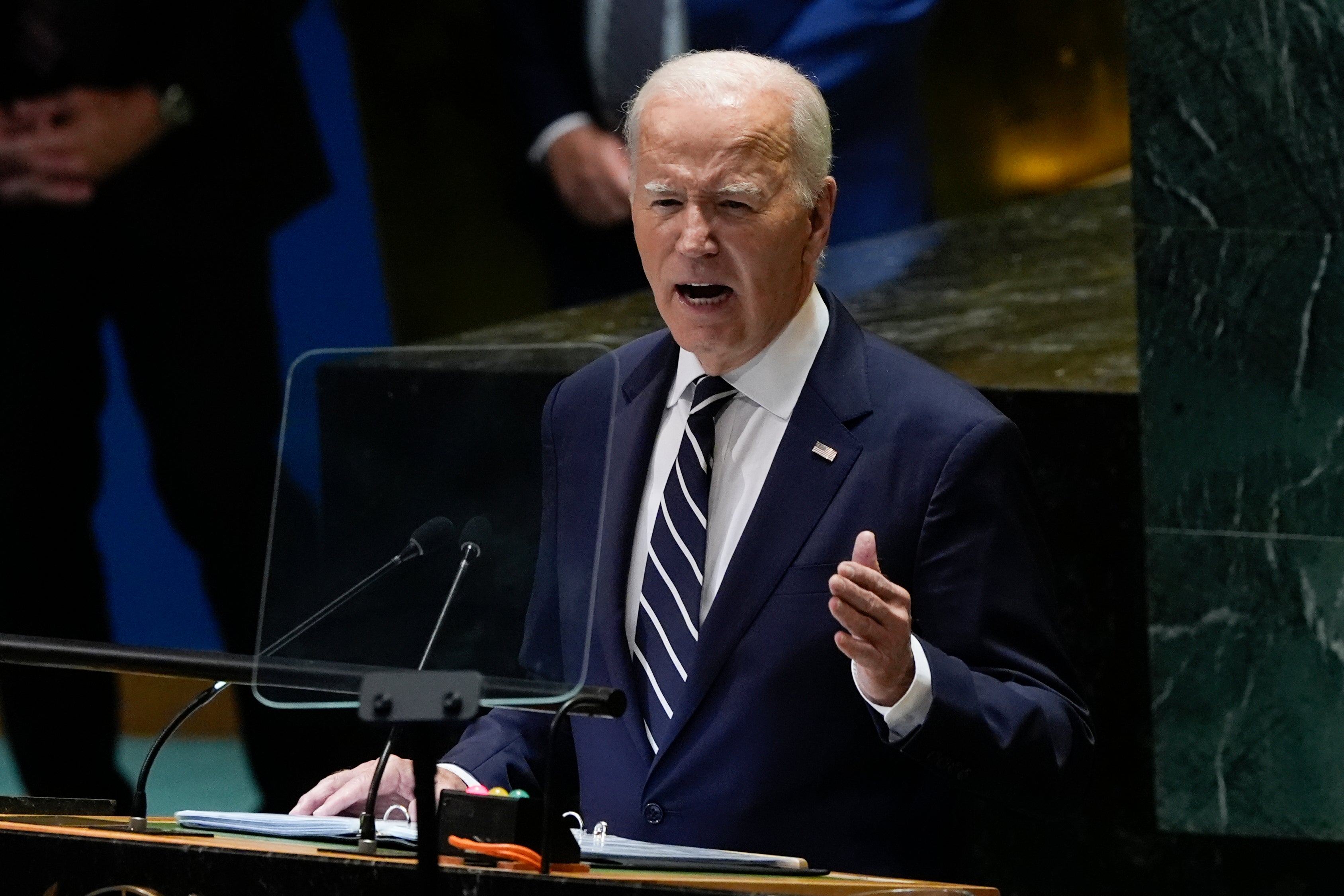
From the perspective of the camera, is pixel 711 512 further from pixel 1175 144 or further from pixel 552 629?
pixel 1175 144

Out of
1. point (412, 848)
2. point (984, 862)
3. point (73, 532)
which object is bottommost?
point (984, 862)

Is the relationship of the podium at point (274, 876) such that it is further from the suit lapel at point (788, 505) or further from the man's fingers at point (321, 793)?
the suit lapel at point (788, 505)

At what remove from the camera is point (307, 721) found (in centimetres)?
441

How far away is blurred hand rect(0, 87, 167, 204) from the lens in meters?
4.46

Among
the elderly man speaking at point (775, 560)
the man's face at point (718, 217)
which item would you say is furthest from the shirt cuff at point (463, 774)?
the man's face at point (718, 217)

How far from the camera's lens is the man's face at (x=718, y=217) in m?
2.22

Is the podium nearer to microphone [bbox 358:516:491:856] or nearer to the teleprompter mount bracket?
microphone [bbox 358:516:491:856]

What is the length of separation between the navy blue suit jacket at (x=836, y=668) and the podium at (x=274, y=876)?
464mm

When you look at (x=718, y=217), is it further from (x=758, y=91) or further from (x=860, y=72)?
(x=860, y=72)

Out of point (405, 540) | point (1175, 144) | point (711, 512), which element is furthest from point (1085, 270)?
point (405, 540)

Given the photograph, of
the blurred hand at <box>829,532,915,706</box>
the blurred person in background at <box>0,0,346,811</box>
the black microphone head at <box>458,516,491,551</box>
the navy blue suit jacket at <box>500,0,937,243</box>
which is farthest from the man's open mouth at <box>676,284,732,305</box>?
the blurred person in background at <box>0,0,346,811</box>

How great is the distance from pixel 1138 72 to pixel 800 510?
222 centimetres

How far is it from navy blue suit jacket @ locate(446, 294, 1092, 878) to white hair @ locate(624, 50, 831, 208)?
317mm

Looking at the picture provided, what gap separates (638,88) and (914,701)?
255 centimetres
